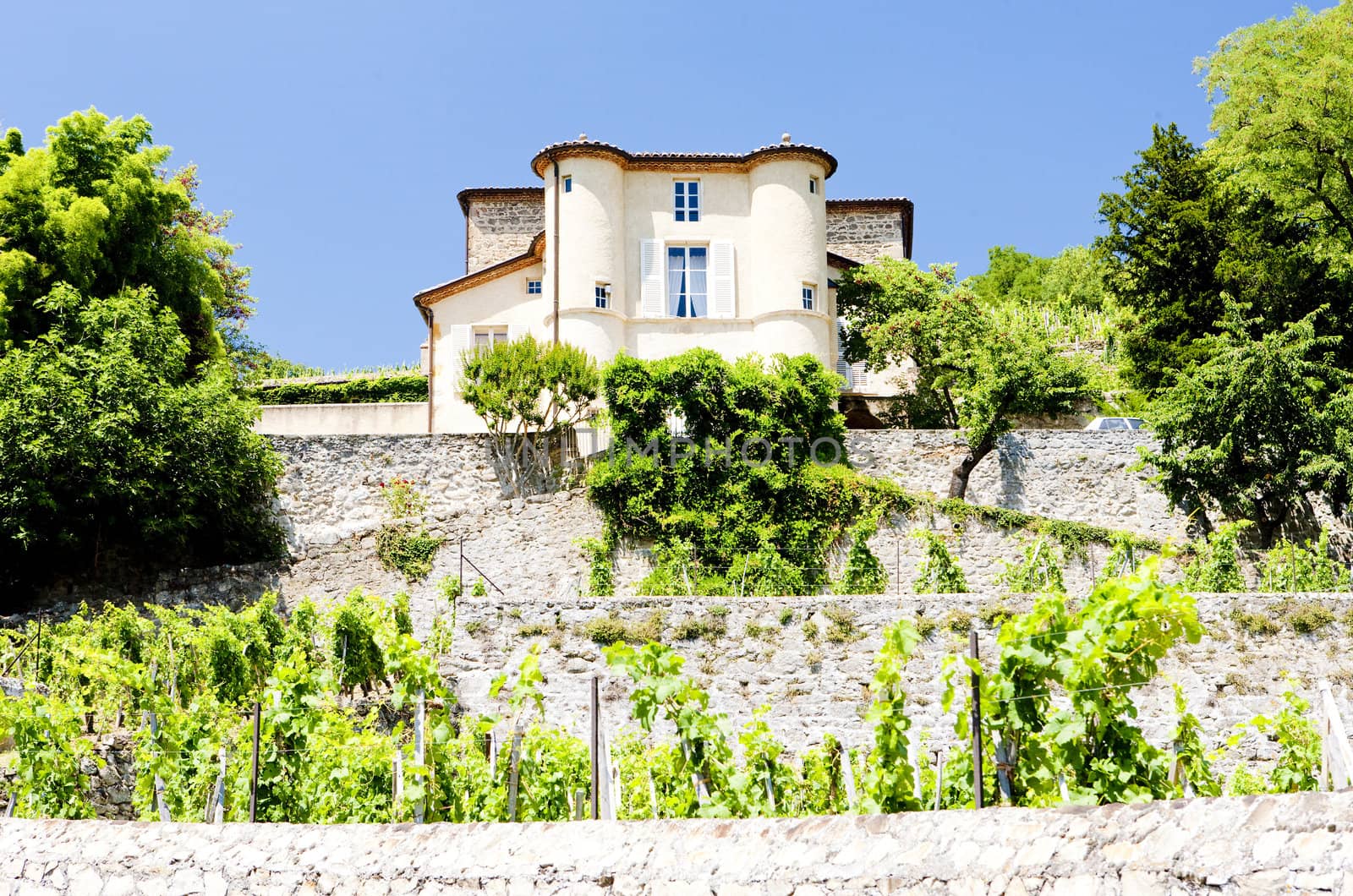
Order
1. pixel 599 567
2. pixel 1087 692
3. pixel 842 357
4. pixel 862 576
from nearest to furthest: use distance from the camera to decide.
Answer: pixel 1087 692, pixel 862 576, pixel 599 567, pixel 842 357

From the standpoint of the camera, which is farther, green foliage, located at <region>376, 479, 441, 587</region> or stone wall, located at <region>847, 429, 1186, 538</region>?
stone wall, located at <region>847, 429, 1186, 538</region>

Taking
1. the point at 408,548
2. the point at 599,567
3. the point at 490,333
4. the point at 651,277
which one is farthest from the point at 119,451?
the point at 651,277

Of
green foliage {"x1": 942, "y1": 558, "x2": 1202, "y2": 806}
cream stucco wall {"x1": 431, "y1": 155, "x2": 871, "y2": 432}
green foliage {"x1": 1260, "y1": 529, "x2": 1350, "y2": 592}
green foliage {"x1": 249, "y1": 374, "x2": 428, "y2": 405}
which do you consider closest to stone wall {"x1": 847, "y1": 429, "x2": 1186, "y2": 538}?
cream stucco wall {"x1": 431, "y1": 155, "x2": 871, "y2": 432}

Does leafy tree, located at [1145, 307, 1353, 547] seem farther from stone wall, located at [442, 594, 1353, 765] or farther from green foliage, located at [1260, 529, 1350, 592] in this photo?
stone wall, located at [442, 594, 1353, 765]

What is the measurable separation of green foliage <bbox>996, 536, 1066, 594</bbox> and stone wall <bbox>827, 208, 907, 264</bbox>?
42.8 ft

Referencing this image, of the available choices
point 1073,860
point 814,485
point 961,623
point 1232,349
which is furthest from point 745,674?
point 1232,349

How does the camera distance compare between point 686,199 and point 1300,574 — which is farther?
point 686,199

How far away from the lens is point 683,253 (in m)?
23.1

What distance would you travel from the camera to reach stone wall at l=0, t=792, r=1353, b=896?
5.29 m

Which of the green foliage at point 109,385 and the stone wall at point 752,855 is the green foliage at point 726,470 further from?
the stone wall at point 752,855

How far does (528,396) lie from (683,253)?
4852 mm

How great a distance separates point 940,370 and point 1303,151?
730 cm

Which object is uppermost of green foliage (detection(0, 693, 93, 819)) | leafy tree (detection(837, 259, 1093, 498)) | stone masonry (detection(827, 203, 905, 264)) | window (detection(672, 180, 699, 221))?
stone masonry (detection(827, 203, 905, 264))

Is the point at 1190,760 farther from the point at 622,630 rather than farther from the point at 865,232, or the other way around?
the point at 865,232
